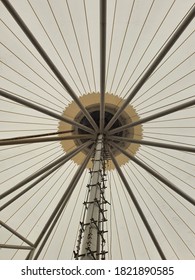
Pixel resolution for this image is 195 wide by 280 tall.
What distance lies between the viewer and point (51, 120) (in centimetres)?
932

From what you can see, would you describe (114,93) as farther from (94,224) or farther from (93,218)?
(94,224)

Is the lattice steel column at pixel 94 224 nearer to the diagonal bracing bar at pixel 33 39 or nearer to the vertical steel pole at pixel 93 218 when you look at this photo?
the vertical steel pole at pixel 93 218

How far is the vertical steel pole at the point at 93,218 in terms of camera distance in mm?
5870

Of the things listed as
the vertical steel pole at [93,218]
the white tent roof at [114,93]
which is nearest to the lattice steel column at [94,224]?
the vertical steel pole at [93,218]

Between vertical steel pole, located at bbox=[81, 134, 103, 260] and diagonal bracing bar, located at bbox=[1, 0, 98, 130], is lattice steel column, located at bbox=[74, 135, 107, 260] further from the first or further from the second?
diagonal bracing bar, located at bbox=[1, 0, 98, 130]

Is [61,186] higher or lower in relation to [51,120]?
lower

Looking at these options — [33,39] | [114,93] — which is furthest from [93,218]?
[114,93]

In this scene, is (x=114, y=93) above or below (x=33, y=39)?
below

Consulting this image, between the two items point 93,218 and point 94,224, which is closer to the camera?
point 94,224

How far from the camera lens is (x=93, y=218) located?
6.53 m

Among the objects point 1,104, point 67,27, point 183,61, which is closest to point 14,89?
point 1,104

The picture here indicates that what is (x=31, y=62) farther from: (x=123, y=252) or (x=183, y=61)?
(x=123, y=252)
